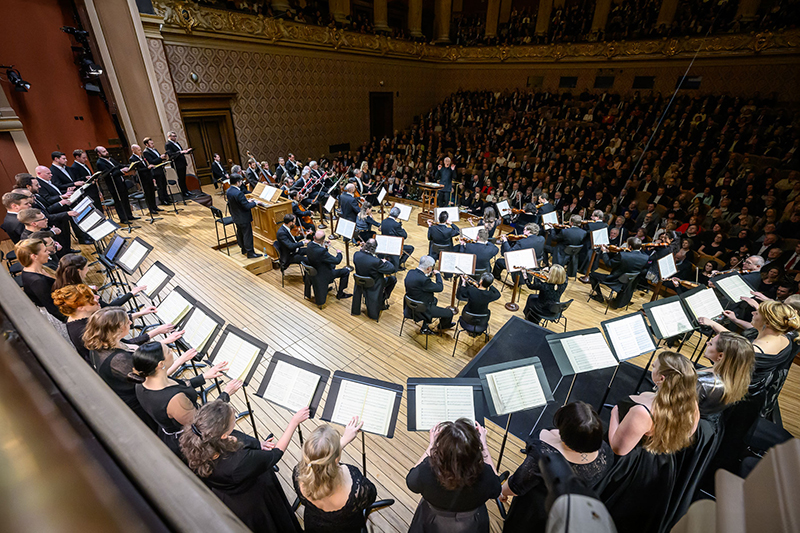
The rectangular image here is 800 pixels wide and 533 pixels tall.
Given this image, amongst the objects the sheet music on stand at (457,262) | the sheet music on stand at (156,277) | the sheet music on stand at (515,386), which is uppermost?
the sheet music on stand at (156,277)

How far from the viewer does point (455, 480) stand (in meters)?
1.69

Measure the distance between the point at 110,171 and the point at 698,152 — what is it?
13942 mm

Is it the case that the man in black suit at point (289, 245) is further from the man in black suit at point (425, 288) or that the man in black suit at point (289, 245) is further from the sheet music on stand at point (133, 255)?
the sheet music on stand at point (133, 255)

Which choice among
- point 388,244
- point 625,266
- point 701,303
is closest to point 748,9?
point 625,266

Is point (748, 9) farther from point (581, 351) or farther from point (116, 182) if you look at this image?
point (116, 182)

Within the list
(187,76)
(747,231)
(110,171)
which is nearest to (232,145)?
(187,76)

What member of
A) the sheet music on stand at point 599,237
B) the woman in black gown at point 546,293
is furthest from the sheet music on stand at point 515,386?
the sheet music on stand at point 599,237

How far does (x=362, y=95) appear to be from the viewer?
585 inches

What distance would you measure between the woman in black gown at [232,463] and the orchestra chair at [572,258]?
20.5 ft

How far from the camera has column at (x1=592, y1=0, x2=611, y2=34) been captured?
1348cm

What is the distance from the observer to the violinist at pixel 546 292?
463cm

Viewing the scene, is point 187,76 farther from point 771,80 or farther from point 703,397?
point 771,80

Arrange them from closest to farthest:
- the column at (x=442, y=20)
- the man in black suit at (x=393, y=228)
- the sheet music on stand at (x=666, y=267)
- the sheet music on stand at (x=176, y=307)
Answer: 1. the sheet music on stand at (x=176, y=307)
2. the sheet music on stand at (x=666, y=267)
3. the man in black suit at (x=393, y=228)
4. the column at (x=442, y=20)

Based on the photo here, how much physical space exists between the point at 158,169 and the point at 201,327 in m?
7.35
